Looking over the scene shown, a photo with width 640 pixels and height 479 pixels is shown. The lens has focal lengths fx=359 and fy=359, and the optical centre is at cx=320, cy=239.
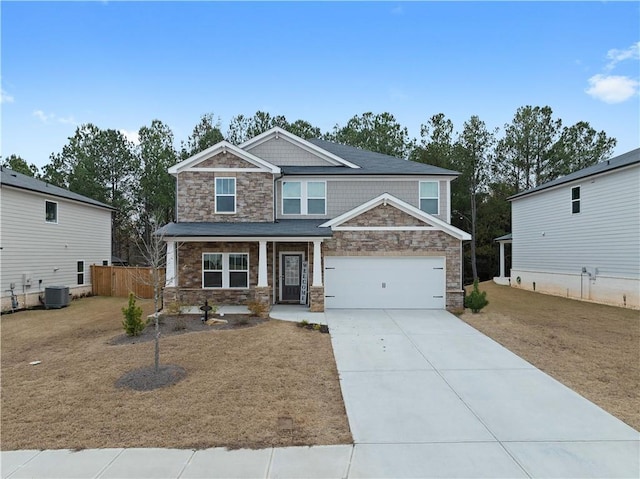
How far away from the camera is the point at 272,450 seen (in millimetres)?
4395

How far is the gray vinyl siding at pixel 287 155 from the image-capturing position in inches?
667

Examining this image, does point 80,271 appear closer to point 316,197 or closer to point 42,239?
point 42,239

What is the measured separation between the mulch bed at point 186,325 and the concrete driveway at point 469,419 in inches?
154

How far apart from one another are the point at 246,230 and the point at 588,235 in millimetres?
15853

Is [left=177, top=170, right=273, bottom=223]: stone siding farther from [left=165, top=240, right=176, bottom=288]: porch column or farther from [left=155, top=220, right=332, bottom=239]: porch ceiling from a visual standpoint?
[left=165, top=240, right=176, bottom=288]: porch column

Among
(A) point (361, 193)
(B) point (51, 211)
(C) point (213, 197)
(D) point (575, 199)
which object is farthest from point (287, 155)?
(D) point (575, 199)

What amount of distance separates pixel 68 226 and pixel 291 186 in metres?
12.4

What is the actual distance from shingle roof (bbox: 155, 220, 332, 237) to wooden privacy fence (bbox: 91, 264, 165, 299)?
665 centimetres

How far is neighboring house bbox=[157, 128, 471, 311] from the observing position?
1369 centimetres

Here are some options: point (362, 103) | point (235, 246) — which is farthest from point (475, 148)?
point (235, 246)

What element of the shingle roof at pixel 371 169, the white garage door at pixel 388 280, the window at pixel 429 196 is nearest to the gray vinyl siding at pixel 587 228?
the shingle roof at pixel 371 169

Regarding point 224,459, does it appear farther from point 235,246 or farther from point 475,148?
point 475,148

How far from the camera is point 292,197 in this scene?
52.4ft

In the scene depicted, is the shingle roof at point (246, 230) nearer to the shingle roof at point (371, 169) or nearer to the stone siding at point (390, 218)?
the stone siding at point (390, 218)
